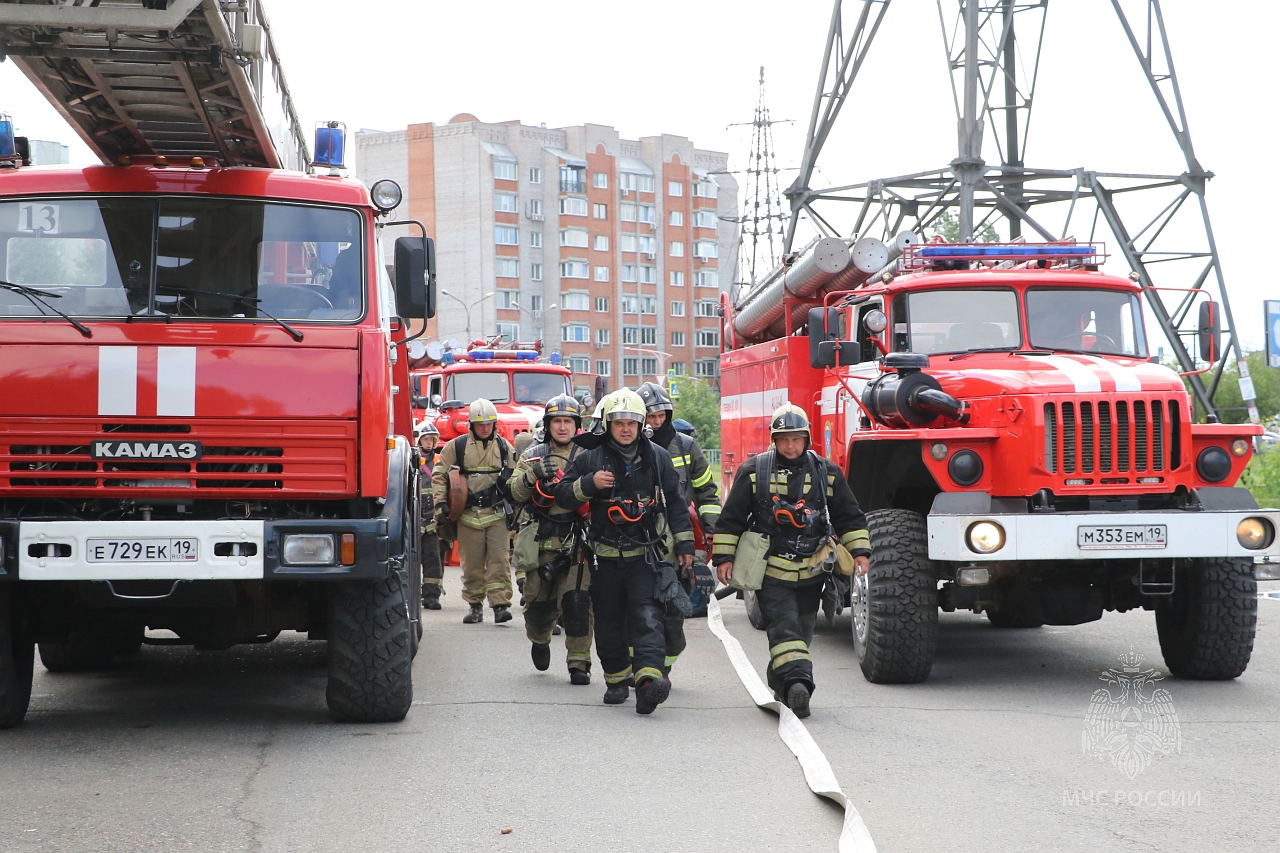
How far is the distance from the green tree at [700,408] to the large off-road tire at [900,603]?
41.8 metres

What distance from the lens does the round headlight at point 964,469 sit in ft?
26.9

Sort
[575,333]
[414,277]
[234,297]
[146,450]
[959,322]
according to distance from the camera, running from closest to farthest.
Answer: [146,450] < [234,297] < [414,277] < [959,322] < [575,333]

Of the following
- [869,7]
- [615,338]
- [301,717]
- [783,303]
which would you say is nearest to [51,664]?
[301,717]

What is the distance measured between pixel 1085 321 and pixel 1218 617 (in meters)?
2.30

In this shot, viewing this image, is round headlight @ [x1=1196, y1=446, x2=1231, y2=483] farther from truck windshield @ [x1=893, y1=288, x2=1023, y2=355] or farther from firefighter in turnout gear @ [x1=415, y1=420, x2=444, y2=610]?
firefighter in turnout gear @ [x1=415, y1=420, x2=444, y2=610]

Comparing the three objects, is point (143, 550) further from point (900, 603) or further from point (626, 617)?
point (900, 603)

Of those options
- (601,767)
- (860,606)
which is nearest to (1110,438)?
(860,606)

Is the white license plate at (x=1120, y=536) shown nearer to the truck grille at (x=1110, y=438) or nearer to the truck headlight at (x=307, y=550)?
the truck grille at (x=1110, y=438)

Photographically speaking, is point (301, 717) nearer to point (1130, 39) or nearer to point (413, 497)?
point (413, 497)

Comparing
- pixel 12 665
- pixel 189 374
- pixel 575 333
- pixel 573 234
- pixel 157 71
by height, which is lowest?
pixel 12 665

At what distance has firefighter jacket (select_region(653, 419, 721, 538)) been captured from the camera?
26.7 feet

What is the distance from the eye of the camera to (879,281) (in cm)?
1053

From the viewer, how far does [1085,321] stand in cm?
939

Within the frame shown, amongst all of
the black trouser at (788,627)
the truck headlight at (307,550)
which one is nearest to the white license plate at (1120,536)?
the black trouser at (788,627)
